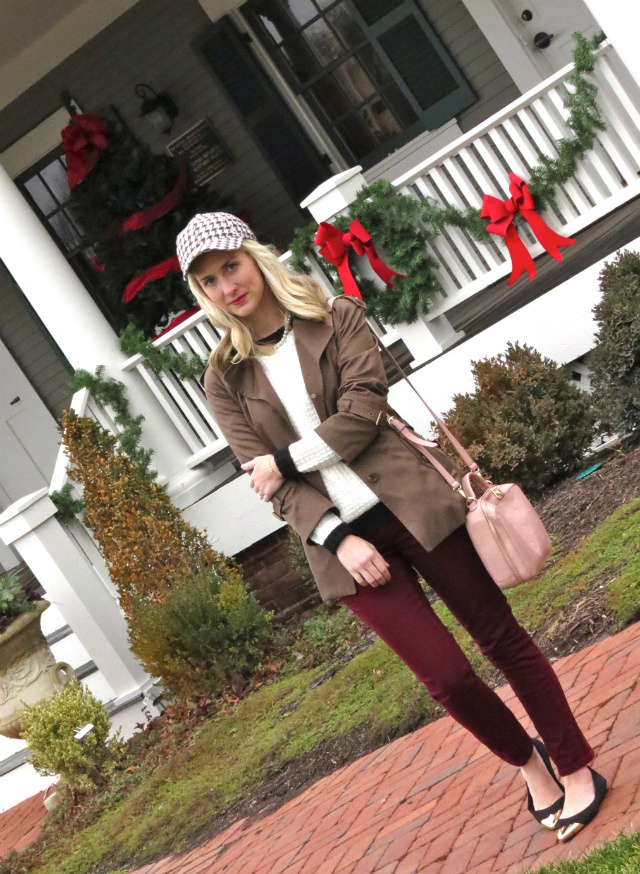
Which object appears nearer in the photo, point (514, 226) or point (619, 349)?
point (619, 349)

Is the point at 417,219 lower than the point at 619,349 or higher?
higher

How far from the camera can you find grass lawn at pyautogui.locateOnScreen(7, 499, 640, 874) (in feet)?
16.2

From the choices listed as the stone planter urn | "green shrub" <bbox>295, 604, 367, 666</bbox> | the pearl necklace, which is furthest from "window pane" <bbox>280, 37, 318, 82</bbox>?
the pearl necklace

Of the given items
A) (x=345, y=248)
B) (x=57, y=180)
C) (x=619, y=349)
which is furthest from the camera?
(x=57, y=180)

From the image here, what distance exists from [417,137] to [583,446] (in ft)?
14.2

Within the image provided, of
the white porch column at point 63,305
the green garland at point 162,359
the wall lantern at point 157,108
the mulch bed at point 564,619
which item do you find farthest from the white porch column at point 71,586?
the wall lantern at point 157,108

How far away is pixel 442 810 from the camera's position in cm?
372

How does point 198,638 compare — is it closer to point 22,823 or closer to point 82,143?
point 22,823

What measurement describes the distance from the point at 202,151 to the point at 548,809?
851 centimetres

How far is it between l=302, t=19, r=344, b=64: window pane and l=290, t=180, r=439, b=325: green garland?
3.34 m

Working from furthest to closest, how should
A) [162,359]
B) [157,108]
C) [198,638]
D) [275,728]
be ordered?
1. [157,108]
2. [162,359]
3. [198,638]
4. [275,728]

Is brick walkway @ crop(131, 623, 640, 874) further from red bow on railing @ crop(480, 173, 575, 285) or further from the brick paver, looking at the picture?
red bow on railing @ crop(480, 173, 575, 285)

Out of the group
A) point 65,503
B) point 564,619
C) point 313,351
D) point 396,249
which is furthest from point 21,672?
point 313,351

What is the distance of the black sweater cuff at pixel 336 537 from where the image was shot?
2826 mm
